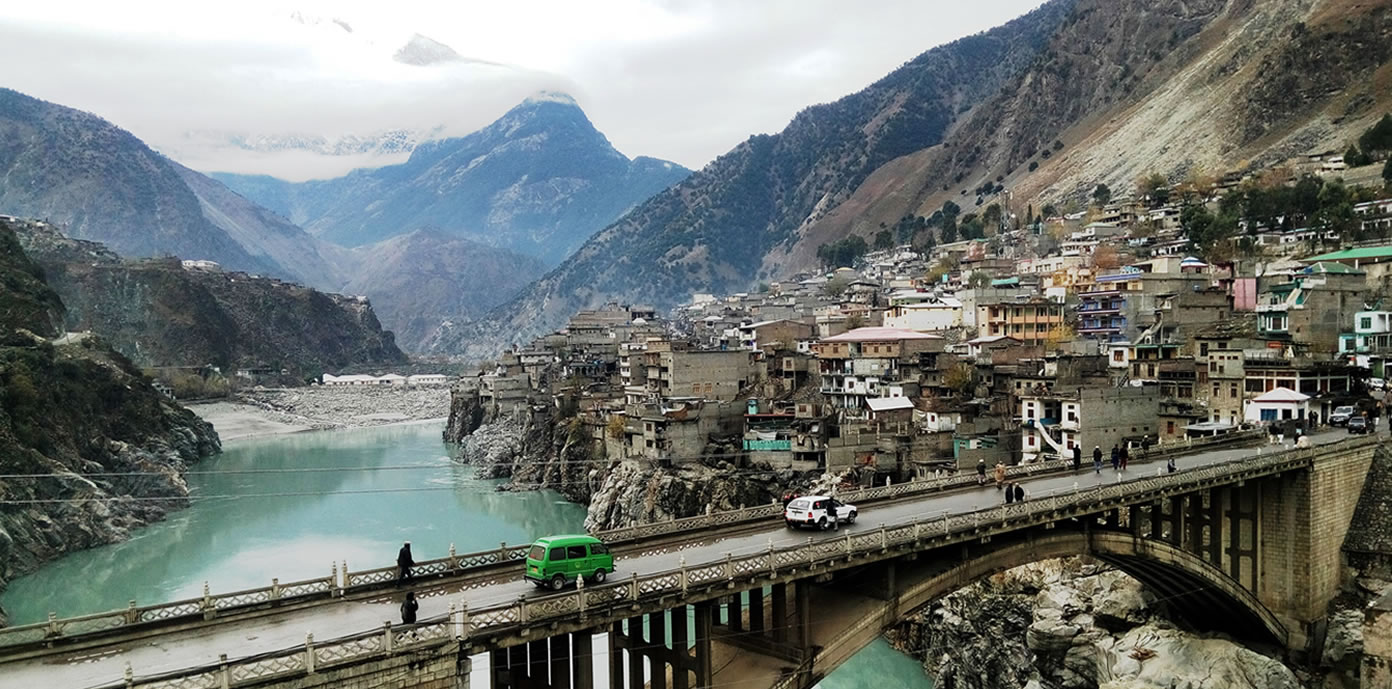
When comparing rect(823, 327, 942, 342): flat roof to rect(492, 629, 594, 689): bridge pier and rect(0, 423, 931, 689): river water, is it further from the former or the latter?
rect(492, 629, 594, 689): bridge pier

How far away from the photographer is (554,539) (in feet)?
45.8

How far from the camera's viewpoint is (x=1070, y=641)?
88.6 feet

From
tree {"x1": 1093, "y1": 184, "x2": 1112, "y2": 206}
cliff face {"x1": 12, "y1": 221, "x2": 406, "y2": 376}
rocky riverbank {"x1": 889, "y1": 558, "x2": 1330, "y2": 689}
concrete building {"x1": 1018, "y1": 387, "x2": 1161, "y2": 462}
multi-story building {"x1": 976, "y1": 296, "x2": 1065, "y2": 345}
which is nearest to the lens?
rocky riverbank {"x1": 889, "y1": 558, "x2": 1330, "y2": 689}

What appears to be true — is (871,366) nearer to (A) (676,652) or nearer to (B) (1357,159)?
(A) (676,652)

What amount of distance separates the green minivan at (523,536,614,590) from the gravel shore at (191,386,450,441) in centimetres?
9335

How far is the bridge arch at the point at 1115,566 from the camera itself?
54.5 ft

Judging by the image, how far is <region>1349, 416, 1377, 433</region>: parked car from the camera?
2942cm

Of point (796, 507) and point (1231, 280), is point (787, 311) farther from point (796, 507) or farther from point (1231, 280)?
point (796, 507)

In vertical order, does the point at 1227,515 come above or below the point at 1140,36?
below

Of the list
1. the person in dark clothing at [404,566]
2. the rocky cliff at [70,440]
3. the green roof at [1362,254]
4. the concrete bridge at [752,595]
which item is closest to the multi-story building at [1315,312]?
the green roof at [1362,254]

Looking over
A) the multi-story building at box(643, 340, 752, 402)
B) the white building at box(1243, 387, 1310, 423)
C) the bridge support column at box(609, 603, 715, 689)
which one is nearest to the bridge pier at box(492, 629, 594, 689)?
the bridge support column at box(609, 603, 715, 689)

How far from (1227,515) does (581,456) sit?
38726mm

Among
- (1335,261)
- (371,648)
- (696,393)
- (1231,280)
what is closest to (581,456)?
(696,393)

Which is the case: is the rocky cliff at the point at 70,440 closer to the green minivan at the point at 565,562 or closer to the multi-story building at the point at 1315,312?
the green minivan at the point at 565,562
